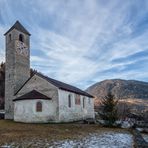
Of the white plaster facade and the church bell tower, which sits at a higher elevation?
the church bell tower

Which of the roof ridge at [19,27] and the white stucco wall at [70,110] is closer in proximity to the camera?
the white stucco wall at [70,110]

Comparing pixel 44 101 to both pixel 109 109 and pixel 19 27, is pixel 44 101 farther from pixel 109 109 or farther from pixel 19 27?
pixel 19 27

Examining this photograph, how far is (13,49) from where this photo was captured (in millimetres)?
37250

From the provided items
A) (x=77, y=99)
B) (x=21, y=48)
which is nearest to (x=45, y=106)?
(x=77, y=99)

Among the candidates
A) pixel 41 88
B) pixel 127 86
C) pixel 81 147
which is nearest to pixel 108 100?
pixel 41 88

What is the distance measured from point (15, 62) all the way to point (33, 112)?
1037cm

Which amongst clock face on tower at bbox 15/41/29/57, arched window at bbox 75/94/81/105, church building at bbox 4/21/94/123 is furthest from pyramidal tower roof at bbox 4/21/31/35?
arched window at bbox 75/94/81/105

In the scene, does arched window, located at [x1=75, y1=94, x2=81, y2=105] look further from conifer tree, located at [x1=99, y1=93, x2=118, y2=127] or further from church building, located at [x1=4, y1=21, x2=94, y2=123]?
conifer tree, located at [x1=99, y1=93, x2=118, y2=127]

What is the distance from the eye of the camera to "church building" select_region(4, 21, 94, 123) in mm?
31047

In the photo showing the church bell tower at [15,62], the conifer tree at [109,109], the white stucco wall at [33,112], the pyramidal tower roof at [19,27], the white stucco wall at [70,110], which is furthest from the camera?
the pyramidal tower roof at [19,27]

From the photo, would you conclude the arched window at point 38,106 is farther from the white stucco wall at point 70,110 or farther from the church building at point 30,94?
the white stucco wall at point 70,110

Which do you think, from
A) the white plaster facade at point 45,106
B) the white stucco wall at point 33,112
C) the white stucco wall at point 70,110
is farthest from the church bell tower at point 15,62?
the white stucco wall at point 70,110

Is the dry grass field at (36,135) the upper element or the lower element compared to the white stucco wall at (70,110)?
lower

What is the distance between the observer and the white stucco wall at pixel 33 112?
30.6 metres
